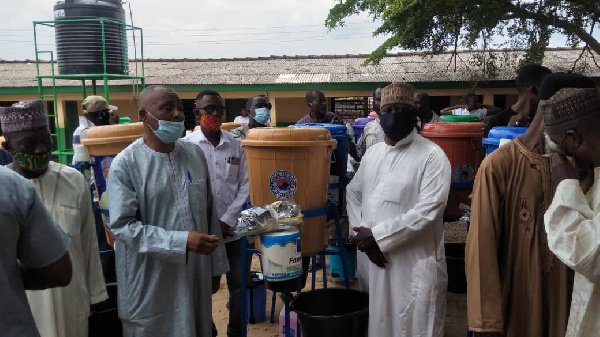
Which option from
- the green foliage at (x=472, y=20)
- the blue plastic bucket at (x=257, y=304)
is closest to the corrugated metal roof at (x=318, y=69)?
the green foliage at (x=472, y=20)

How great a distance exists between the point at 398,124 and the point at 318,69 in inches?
574

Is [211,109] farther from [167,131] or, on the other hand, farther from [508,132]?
[508,132]

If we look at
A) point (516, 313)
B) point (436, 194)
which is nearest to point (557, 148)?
point (516, 313)

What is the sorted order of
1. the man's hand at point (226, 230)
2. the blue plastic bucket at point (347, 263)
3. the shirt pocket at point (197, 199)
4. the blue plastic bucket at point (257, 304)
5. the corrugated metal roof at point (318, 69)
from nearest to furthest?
the shirt pocket at point (197, 199), the man's hand at point (226, 230), the blue plastic bucket at point (257, 304), the blue plastic bucket at point (347, 263), the corrugated metal roof at point (318, 69)

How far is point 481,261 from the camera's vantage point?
2180 mm

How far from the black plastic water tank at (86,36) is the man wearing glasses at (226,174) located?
21.8 feet

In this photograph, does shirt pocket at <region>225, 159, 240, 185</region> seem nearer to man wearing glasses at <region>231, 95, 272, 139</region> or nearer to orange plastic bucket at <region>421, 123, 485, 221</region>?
man wearing glasses at <region>231, 95, 272, 139</region>

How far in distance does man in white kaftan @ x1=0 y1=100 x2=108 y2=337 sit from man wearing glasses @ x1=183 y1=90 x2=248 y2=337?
4.00 feet

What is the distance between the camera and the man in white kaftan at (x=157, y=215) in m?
2.63

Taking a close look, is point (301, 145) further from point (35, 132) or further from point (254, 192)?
point (35, 132)

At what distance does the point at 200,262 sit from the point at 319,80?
41.4 feet

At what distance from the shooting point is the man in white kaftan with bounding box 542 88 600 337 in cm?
169

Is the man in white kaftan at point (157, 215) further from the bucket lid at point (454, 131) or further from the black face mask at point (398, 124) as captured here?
the bucket lid at point (454, 131)

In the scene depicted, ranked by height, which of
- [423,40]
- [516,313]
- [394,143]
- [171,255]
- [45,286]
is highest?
[423,40]
